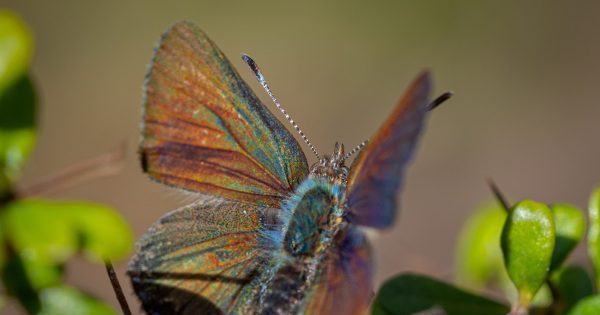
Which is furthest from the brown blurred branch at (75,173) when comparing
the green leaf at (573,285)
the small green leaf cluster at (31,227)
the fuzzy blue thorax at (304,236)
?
the green leaf at (573,285)

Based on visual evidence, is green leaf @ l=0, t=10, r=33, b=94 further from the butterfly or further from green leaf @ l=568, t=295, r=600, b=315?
green leaf @ l=568, t=295, r=600, b=315

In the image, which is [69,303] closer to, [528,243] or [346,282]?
[346,282]

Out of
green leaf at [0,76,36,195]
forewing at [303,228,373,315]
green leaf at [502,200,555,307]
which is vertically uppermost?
green leaf at [0,76,36,195]

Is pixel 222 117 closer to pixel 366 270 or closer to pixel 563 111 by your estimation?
pixel 366 270

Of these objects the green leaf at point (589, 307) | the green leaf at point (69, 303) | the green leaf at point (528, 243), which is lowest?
the green leaf at point (589, 307)

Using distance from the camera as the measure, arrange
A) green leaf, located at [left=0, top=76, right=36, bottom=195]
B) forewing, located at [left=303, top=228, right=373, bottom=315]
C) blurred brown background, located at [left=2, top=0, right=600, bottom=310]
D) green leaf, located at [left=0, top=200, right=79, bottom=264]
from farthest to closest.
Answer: blurred brown background, located at [left=2, top=0, right=600, bottom=310]
green leaf, located at [left=0, top=76, right=36, bottom=195]
green leaf, located at [left=0, top=200, right=79, bottom=264]
forewing, located at [left=303, top=228, right=373, bottom=315]

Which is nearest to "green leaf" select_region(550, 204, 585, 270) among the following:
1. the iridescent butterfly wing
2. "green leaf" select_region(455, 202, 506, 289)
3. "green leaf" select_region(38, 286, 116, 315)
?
"green leaf" select_region(455, 202, 506, 289)

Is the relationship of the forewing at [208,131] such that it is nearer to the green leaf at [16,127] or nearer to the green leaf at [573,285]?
the green leaf at [16,127]
